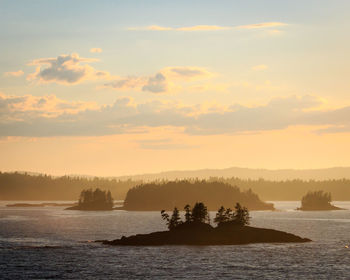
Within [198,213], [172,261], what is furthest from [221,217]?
[172,261]

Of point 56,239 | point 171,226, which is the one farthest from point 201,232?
point 56,239

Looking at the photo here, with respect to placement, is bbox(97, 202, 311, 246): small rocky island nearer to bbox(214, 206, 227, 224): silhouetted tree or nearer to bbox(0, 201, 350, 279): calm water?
bbox(214, 206, 227, 224): silhouetted tree

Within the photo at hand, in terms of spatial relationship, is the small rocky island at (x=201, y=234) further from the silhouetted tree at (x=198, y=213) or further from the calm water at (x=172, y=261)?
the calm water at (x=172, y=261)

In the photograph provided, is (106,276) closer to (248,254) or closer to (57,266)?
(57,266)

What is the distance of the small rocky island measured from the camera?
176500 mm

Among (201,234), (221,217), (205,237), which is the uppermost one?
(221,217)

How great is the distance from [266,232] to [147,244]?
37.9 meters

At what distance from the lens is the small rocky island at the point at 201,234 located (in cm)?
17650

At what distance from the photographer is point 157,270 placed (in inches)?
5123

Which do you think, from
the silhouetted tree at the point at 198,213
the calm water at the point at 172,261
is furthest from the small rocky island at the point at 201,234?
the calm water at the point at 172,261

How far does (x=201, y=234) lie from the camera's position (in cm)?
17950

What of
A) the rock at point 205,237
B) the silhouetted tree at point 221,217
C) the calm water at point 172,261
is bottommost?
the calm water at point 172,261

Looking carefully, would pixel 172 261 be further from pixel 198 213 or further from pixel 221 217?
pixel 221 217

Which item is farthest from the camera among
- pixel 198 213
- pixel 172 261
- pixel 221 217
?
pixel 221 217
